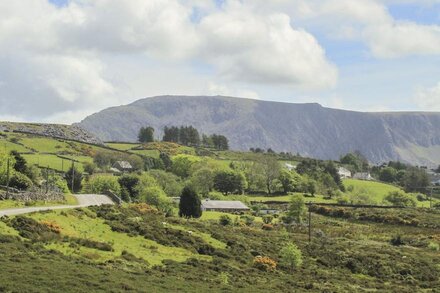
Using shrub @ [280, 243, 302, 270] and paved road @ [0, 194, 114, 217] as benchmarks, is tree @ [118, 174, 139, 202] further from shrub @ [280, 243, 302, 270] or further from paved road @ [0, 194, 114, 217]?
shrub @ [280, 243, 302, 270]

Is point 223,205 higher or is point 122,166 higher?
point 122,166

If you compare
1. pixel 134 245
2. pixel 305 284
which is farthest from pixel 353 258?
pixel 134 245

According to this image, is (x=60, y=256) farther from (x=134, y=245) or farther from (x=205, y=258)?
(x=205, y=258)

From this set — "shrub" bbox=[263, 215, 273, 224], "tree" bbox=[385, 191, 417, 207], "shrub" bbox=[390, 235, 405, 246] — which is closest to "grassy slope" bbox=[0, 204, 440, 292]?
"shrub" bbox=[390, 235, 405, 246]

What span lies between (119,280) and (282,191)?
13922 centimetres

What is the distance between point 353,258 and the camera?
201ft

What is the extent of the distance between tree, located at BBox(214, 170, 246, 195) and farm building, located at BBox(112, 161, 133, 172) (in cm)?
3903

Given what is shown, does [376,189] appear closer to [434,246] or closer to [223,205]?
[223,205]

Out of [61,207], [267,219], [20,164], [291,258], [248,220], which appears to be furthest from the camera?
[267,219]

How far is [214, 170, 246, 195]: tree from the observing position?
516ft

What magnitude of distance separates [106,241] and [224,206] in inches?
2972

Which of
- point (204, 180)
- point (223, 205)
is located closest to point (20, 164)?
point (223, 205)

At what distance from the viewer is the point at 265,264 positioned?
48.0 m

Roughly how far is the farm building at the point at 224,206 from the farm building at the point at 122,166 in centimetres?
7005
